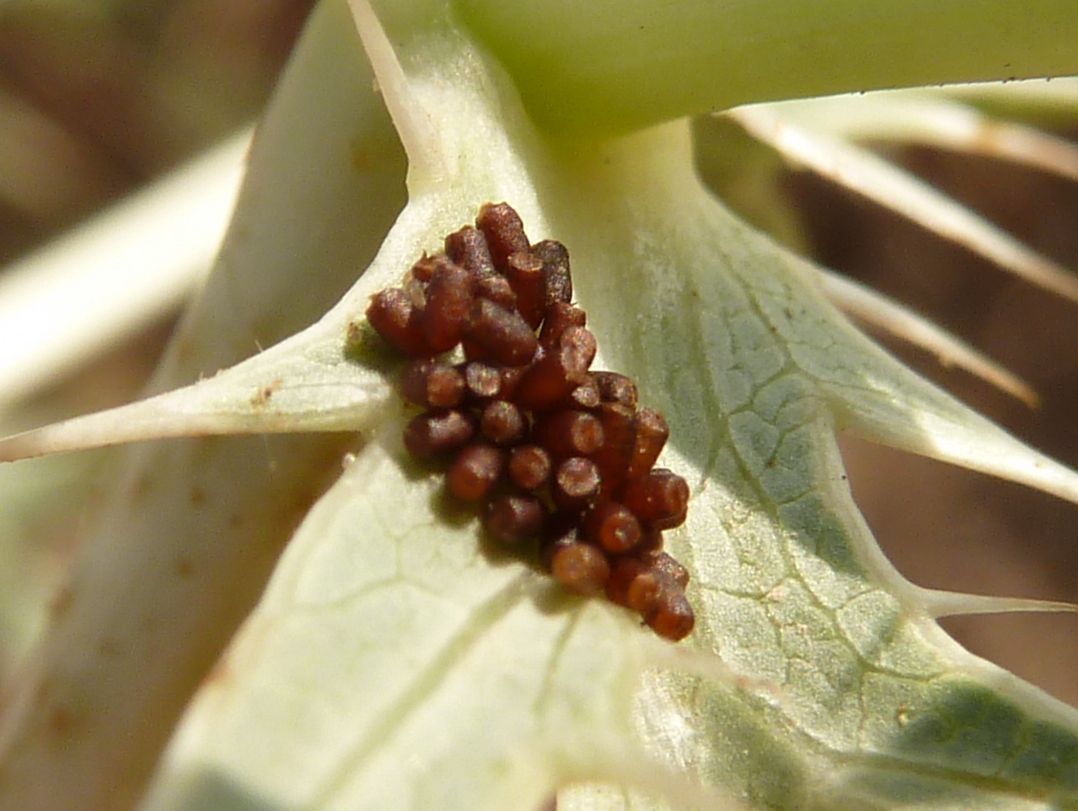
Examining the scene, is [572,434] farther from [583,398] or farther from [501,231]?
[501,231]

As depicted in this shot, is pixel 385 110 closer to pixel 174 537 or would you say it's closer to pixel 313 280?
pixel 313 280

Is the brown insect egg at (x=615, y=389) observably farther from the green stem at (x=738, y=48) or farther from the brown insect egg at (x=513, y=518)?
the green stem at (x=738, y=48)

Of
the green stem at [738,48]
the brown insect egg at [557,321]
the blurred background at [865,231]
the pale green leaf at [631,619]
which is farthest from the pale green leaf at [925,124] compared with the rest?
the blurred background at [865,231]

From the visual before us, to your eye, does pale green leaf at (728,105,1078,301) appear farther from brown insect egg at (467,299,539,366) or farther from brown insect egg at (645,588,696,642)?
brown insect egg at (645,588,696,642)

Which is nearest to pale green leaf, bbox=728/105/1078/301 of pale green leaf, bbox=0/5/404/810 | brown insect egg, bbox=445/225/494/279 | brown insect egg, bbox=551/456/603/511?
pale green leaf, bbox=0/5/404/810

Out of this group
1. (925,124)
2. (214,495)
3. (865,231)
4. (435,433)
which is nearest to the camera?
(435,433)

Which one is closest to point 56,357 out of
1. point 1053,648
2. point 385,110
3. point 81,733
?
point 81,733

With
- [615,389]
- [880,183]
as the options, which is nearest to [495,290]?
[615,389]
